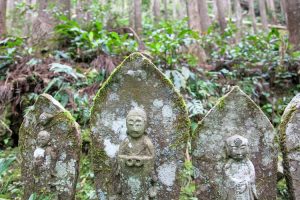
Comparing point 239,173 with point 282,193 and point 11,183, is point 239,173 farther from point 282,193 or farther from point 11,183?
point 11,183

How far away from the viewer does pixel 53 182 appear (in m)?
3.49

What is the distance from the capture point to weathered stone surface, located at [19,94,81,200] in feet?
11.4

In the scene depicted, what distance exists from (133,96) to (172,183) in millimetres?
992

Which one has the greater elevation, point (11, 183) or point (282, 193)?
point (11, 183)

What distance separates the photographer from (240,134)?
3.42 meters

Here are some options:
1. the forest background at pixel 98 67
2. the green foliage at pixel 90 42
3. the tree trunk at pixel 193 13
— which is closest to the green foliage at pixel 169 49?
the forest background at pixel 98 67

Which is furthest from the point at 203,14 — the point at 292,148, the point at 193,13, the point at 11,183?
the point at 292,148

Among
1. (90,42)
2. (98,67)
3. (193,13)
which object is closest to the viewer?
(98,67)

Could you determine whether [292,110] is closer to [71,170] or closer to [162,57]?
[71,170]

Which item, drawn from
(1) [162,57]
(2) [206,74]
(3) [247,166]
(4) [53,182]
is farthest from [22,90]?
(3) [247,166]

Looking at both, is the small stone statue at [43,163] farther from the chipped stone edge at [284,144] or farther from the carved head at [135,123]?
the chipped stone edge at [284,144]

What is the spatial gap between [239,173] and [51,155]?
6.26ft

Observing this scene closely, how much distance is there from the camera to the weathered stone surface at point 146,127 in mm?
3463

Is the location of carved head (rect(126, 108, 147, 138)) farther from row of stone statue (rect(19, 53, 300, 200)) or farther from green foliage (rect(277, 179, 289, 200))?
→ green foliage (rect(277, 179, 289, 200))
